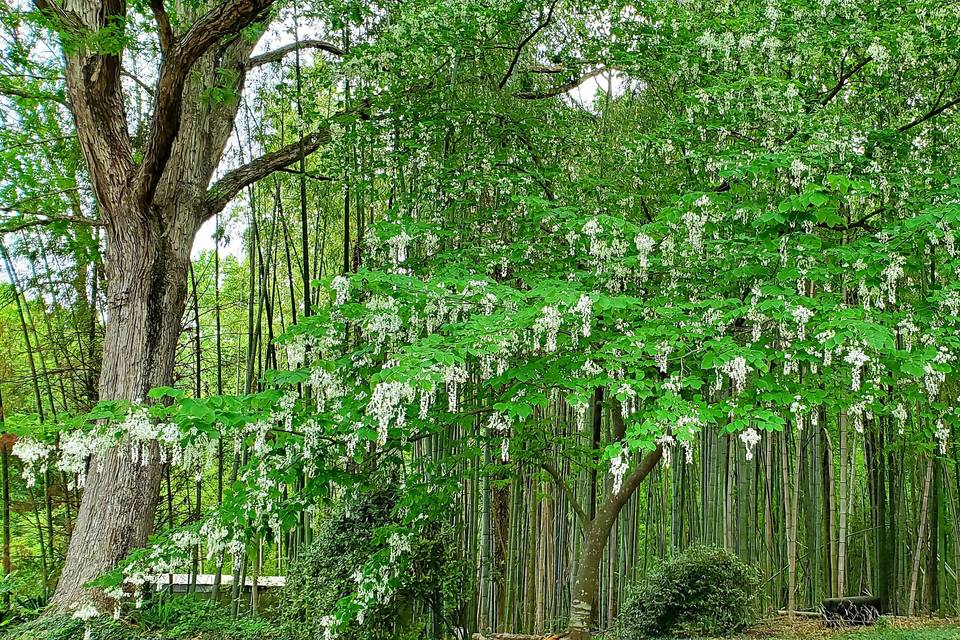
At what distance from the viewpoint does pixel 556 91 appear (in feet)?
16.8

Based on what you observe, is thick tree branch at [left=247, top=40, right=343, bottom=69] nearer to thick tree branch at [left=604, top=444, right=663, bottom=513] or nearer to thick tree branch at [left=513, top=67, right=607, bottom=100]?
thick tree branch at [left=513, top=67, right=607, bottom=100]

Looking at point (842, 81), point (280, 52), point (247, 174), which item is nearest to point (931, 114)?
point (842, 81)

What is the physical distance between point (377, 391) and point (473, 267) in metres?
1.19

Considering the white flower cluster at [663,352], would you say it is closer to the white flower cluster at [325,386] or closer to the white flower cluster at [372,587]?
the white flower cluster at [325,386]

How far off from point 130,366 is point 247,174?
1699 millimetres

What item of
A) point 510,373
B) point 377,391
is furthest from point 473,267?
point 377,391

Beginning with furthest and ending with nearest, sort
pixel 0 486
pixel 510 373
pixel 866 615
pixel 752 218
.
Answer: pixel 0 486, pixel 866 615, pixel 752 218, pixel 510 373

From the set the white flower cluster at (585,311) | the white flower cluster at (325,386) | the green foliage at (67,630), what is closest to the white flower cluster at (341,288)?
the white flower cluster at (325,386)

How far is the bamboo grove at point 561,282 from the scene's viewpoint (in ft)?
10.2

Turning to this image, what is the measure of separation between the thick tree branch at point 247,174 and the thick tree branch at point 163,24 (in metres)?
1.40

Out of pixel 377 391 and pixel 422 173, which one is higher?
pixel 422 173

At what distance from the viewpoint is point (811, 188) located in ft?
9.68

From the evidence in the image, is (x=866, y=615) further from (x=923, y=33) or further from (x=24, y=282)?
(x=24, y=282)

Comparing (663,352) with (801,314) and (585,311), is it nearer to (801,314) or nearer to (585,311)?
A: (585,311)
